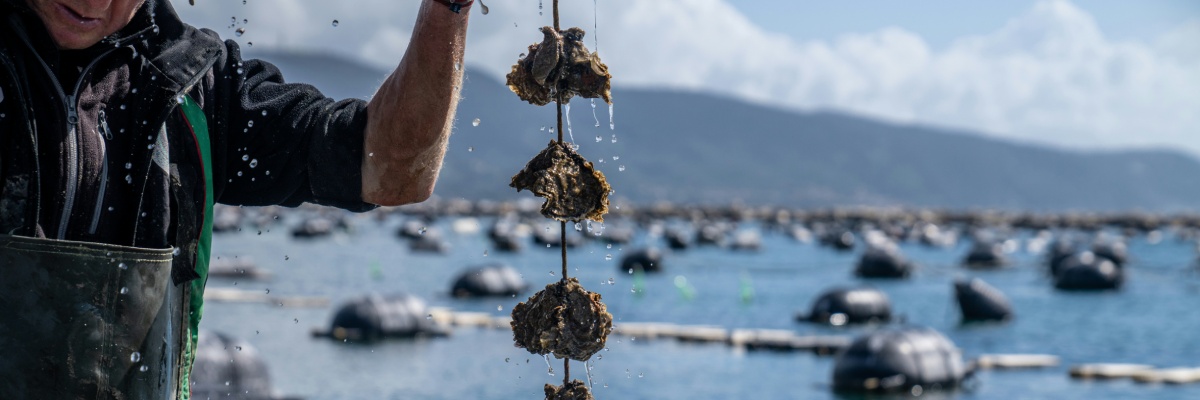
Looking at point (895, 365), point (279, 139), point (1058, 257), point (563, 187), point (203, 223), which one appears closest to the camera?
point (563, 187)

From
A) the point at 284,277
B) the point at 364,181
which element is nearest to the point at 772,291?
the point at 284,277

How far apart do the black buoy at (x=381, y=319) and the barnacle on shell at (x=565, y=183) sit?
30843mm

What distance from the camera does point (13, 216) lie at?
3.51 m

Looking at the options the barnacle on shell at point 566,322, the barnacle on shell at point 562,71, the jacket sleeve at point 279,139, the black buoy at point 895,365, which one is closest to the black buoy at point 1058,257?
the black buoy at point 895,365

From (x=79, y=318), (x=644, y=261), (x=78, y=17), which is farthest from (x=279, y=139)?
(x=644, y=261)

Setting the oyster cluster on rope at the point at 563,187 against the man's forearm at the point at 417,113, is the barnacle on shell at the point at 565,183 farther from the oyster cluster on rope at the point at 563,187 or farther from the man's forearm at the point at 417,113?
the man's forearm at the point at 417,113

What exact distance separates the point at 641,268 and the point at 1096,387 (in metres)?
39.8

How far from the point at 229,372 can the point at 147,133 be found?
59.6 feet

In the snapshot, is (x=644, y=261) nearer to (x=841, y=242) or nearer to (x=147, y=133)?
(x=841, y=242)

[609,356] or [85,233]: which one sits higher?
[85,233]

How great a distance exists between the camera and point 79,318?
3510 mm

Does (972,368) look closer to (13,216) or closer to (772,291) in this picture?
(13,216)

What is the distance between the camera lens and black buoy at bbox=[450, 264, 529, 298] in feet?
163

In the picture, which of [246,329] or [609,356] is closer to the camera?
[609,356]
